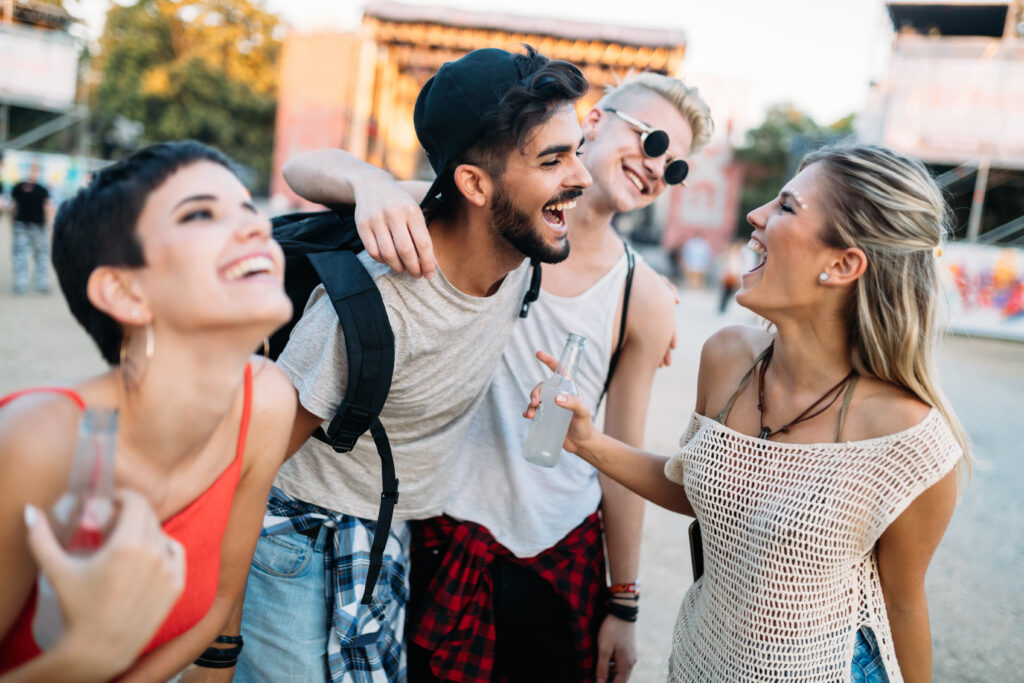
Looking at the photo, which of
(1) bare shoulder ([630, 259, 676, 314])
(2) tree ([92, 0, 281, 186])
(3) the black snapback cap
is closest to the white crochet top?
(1) bare shoulder ([630, 259, 676, 314])

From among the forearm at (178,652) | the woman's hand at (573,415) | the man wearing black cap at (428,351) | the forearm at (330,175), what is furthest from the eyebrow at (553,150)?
the forearm at (178,652)

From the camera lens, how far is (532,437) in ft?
7.52

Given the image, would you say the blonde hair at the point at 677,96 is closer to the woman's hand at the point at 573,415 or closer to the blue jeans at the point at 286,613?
the woman's hand at the point at 573,415

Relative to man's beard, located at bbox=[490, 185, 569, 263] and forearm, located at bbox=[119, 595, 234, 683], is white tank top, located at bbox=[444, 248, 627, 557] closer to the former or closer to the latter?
man's beard, located at bbox=[490, 185, 569, 263]

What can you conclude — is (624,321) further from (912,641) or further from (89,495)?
(89,495)

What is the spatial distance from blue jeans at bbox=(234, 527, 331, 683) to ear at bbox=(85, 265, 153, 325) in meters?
0.98

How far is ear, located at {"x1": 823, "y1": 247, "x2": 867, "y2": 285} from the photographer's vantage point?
2000mm

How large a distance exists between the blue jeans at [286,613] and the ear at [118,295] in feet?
3.20

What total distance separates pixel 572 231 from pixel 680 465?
1034mm

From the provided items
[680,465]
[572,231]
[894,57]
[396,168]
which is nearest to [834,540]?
[680,465]

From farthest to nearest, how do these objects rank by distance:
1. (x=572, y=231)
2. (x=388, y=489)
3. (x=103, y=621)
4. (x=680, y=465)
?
(x=572, y=231) < (x=680, y=465) < (x=388, y=489) < (x=103, y=621)

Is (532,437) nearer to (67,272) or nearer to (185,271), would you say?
(185,271)

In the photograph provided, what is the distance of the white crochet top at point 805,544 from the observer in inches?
73.1

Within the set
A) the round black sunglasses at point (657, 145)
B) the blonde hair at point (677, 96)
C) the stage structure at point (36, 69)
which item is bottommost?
the round black sunglasses at point (657, 145)
